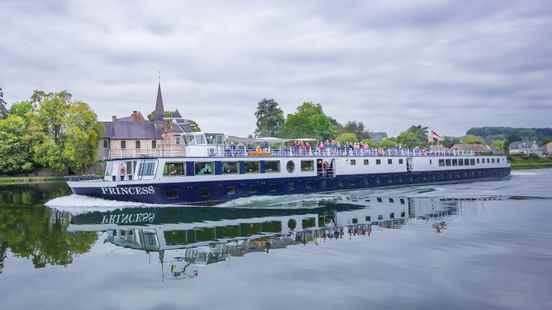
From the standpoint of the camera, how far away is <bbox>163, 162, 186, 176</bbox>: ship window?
31656mm

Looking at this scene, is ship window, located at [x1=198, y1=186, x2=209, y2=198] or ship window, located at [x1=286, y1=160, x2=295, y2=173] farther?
ship window, located at [x1=286, y1=160, x2=295, y2=173]

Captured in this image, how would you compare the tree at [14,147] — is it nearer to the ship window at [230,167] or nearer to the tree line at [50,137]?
the tree line at [50,137]

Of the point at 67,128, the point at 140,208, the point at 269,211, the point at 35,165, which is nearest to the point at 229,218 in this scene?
the point at 269,211

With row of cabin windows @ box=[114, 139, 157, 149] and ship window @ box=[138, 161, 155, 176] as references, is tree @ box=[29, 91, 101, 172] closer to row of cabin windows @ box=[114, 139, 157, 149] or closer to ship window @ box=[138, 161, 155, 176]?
row of cabin windows @ box=[114, 139, 157, 149]

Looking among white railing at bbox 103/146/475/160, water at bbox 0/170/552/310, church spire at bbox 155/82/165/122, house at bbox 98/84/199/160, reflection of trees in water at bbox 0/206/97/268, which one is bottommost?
water at bbox 0/170/552/310

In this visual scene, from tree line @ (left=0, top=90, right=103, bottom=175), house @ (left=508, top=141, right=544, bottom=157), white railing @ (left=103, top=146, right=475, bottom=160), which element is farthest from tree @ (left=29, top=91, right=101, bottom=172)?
house @ (left=508, top=141, right=544, bottom=157)

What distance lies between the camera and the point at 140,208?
30.0m

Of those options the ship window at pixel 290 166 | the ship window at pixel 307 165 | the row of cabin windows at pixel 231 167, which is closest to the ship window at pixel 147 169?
the row of cabin windows at pixel 231 167

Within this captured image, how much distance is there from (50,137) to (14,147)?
5405mm

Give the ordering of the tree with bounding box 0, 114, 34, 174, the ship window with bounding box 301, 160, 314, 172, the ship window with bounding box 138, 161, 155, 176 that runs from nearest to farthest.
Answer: the ship window with bounding box 138, 161, 155, 176
the ship window with bounding box 301, 160, 314, 172
the tree with bounding box 0, 114, 34, 174

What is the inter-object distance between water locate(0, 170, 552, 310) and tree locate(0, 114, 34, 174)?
47230 mm

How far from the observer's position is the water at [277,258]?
12.7 metres

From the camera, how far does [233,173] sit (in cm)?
3478

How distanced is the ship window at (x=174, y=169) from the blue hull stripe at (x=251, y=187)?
0.85 metres
